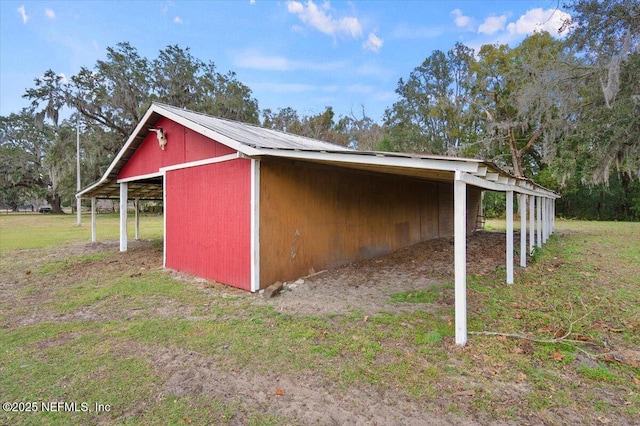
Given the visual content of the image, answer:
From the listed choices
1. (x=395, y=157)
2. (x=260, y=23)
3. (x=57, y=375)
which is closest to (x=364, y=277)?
(x=395, y=157)

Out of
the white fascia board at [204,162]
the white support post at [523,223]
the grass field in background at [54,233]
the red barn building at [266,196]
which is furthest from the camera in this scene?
the grass field in background at [54,233]

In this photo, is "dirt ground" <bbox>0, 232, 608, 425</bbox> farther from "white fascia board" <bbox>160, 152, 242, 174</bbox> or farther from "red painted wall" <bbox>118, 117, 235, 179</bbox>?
"red painted wall" <bbox>118, 117, 235, 179</bbox>

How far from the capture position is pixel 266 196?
5750 mm

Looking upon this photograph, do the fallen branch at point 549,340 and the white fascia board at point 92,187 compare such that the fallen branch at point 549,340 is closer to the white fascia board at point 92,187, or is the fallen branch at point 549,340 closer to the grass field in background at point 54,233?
the white fascia board at point 92,187

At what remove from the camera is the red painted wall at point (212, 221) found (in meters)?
5.79

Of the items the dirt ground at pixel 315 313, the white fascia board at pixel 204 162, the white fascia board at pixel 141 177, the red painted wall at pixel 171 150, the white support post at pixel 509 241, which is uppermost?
the red painted wall at pixel 171 150

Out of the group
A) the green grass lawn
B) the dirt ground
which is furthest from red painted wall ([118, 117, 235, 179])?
the green grass lawn

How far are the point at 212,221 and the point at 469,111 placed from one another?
66.1ft

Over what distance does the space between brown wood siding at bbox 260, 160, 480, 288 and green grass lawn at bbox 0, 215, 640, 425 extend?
119cm

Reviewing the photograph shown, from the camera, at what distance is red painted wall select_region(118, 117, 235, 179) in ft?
21.6

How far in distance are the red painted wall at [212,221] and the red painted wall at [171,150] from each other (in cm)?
28

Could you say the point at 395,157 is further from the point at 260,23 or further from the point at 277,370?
the point at 260,23

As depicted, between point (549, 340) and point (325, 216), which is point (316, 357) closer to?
point (549, 340)

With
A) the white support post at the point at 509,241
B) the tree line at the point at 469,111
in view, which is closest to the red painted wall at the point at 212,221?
the white support post at the point at 509,241
